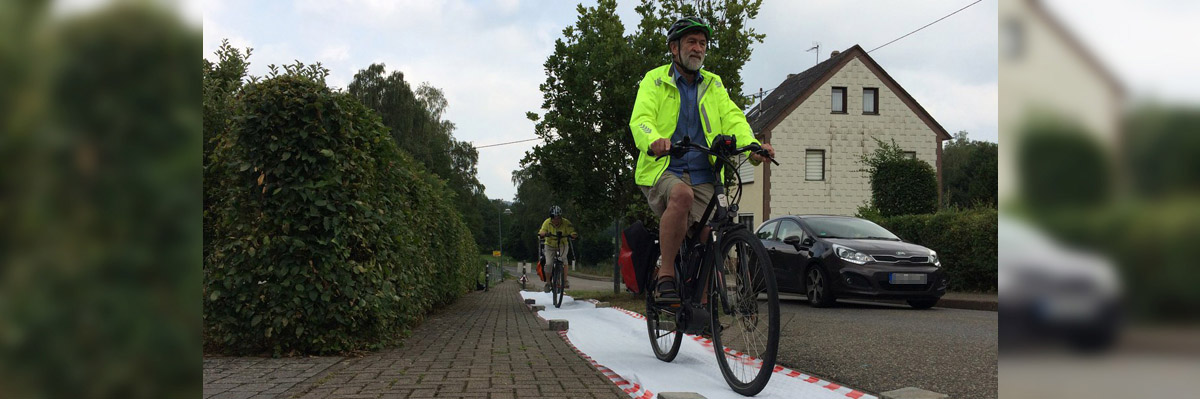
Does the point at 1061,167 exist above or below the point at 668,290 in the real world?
above

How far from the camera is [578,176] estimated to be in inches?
526

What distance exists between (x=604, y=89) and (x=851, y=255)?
16.6 feet

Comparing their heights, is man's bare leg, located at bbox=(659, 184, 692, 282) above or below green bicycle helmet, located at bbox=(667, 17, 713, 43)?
below

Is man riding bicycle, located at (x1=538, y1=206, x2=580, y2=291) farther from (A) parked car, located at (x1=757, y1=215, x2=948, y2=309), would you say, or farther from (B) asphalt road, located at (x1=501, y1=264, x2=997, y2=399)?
(B) asphalt road, located at (x1=501, y1=264, x2=997, y2=399)

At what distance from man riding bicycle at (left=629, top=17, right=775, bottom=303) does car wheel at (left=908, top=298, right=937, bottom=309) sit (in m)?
6.72

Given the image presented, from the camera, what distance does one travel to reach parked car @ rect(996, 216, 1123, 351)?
62 centimetres

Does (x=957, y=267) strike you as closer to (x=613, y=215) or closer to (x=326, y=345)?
(x=613, y=215)

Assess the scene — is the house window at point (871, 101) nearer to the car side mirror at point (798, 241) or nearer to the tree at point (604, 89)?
the tree at point (604, 89)

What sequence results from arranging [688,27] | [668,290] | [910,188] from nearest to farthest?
[688,27], [668,290], [910,188]

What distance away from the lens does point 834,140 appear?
28188 mm

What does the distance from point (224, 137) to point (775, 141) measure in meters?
24.3

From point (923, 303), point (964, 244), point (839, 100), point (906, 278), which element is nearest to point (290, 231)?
point (906, 278)

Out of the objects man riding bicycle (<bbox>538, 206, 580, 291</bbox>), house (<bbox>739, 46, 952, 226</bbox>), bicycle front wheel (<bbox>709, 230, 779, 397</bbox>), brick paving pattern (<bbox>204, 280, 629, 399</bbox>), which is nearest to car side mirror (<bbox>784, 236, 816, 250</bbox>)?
man riding bicycle (<bbox>538, 206, 580, 291</bbox>)

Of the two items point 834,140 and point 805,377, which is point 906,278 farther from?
point 834,140
